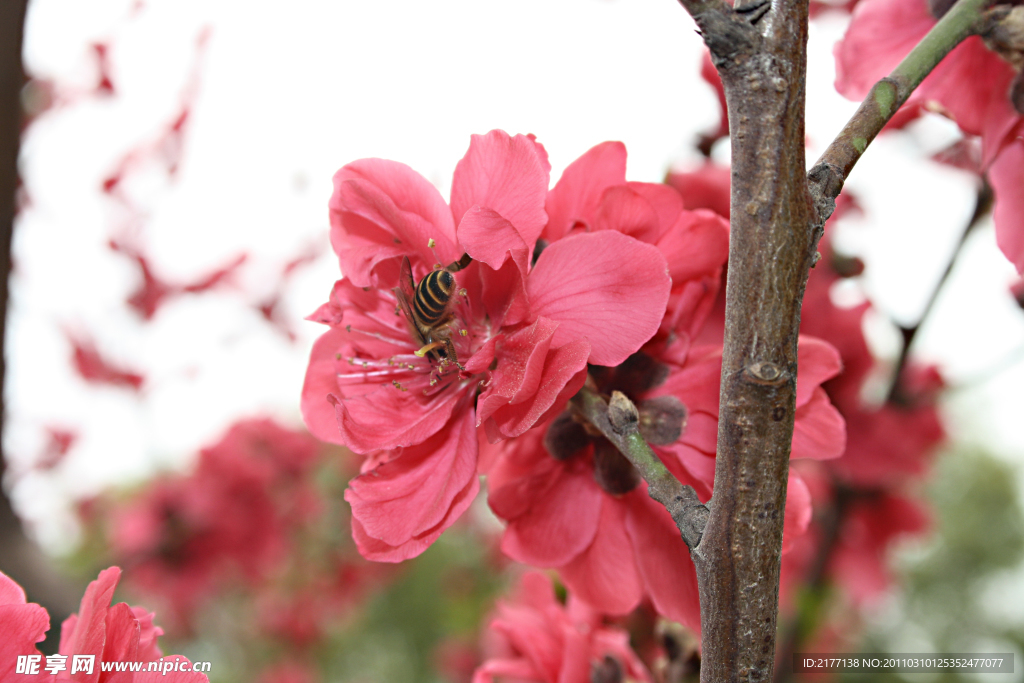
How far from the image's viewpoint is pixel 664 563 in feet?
1.46

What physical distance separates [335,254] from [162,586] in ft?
5.25

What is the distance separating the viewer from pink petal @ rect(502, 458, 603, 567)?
1.51 ft

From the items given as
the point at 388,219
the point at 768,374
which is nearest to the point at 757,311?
the point at 768,374

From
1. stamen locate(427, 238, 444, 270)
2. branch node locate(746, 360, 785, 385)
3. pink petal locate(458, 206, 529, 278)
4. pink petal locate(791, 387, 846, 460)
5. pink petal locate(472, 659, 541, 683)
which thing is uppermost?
stamen locate(427, 238, 444, 270)

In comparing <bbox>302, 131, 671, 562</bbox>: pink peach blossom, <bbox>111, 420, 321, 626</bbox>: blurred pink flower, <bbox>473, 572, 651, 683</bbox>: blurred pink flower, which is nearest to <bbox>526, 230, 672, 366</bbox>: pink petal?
<bbox>302, 131, 671, 562</bbox>: pink peach blossom

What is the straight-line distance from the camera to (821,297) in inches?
36.4

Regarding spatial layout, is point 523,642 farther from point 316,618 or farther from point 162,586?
point 316,618

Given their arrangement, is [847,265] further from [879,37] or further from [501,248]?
[501,248]

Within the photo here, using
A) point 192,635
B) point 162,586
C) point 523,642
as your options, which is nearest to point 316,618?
point 192,635

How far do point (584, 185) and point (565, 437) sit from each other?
0.17m

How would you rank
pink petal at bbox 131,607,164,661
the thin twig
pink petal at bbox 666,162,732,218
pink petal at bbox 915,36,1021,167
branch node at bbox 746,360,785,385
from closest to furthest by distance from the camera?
branch node at bbox 746,360,785,385 → pink petal at bbox 131,607,164,661 → pink petal at bbox 915,36,1021,167 → pink petal at bbox 666,162,732,218 → the thin twig

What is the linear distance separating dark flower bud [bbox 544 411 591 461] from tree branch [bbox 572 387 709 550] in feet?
0.27

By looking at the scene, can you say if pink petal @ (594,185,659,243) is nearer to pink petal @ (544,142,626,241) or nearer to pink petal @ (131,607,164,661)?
pink petal @ (544,142,626,241)

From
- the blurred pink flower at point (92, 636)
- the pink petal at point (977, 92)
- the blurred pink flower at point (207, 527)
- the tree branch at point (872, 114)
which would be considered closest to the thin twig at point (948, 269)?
the pink petal at point (977, 92)
